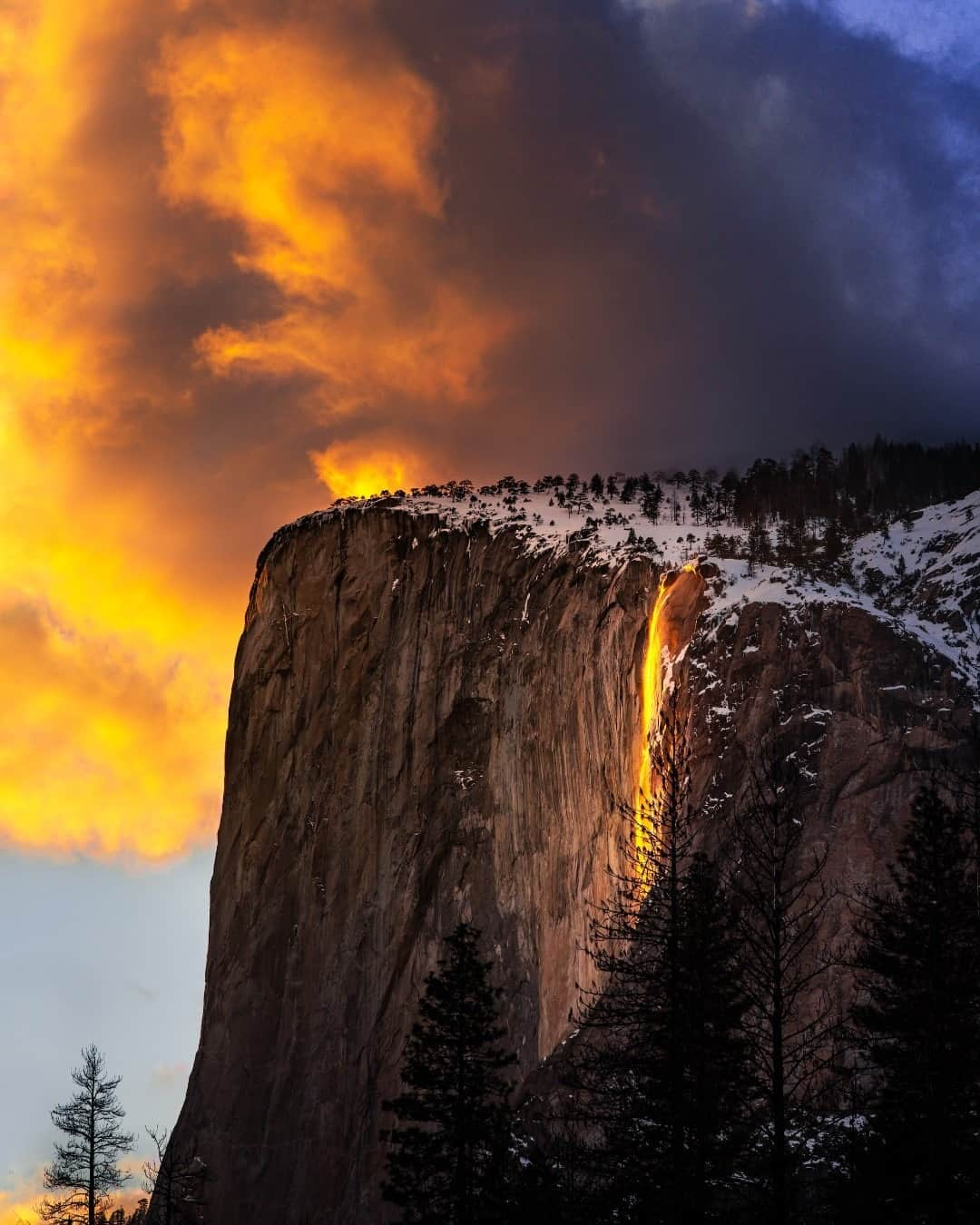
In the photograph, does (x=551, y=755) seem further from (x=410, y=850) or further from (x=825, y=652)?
(x=825, y=652)

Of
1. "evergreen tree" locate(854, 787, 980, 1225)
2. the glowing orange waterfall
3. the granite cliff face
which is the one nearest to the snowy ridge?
the granite cliff face

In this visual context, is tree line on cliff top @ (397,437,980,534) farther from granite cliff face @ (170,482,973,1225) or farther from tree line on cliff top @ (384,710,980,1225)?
tree line on cliff top @ (384,710,980,1225)

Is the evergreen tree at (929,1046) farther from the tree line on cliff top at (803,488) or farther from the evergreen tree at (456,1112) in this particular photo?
the tree line on cliff top at (803,488)

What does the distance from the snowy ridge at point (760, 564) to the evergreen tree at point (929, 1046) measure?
70.3ft

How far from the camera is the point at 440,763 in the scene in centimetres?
7731

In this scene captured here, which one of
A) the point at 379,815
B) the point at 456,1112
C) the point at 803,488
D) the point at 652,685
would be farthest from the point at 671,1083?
the point at 803,488

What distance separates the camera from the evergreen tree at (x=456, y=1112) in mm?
34834

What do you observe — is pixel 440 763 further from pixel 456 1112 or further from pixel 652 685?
pixel 456 1112

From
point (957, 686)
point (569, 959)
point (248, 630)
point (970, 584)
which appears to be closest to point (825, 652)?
point (957, 686)

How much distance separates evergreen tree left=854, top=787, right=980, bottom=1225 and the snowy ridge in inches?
843

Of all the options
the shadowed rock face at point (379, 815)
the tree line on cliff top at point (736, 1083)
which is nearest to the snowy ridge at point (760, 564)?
the shadowed rock face at point (379, 815)

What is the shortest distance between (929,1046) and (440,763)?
170 ft

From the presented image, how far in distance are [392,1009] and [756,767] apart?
29.2 meters

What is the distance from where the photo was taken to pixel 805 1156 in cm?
2305
